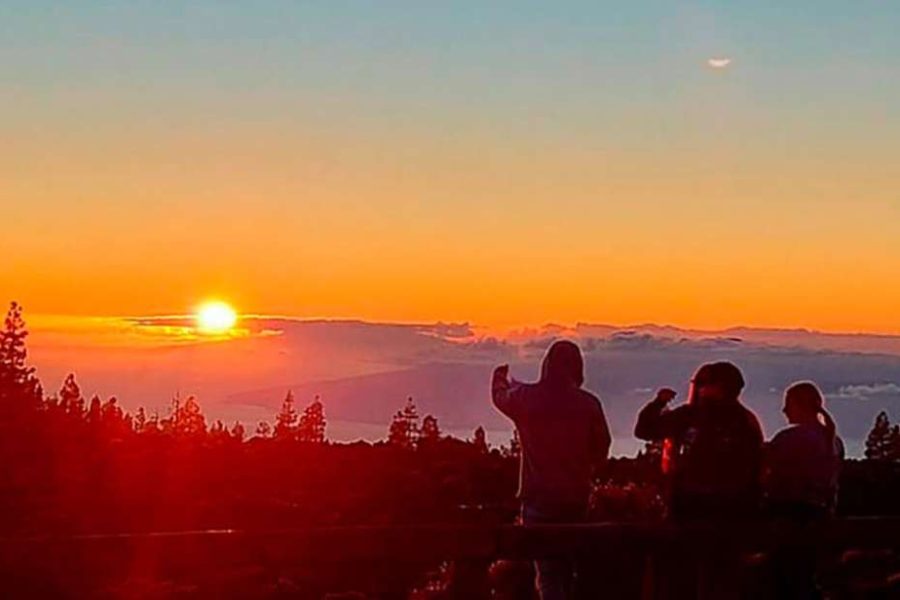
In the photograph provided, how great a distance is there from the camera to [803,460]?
28.2 feet

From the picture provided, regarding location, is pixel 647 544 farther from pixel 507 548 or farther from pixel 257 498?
pixel 257 498

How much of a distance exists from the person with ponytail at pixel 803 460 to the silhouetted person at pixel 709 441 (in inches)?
18.4

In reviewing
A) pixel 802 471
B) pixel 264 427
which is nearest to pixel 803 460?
pixel 802 471

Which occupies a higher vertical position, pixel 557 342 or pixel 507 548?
pixel 557 342

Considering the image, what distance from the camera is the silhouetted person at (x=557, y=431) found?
8336 mm

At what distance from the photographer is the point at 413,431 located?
207 ft

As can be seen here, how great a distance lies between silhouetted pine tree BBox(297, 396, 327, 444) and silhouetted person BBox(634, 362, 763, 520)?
68.8m

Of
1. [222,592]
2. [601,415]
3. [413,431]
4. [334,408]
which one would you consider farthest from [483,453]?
[334,408]

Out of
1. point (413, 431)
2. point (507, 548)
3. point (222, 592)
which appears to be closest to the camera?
point (507, 548)

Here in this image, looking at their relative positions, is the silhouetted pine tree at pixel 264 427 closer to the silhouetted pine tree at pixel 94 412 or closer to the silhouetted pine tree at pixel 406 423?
the silhouetted pine tree at pixel 406 423

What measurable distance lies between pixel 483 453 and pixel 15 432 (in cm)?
1195

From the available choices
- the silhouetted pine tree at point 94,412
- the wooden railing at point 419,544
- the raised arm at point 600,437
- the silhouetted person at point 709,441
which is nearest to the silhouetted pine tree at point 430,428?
the silhouetted pine tree at point 94,412

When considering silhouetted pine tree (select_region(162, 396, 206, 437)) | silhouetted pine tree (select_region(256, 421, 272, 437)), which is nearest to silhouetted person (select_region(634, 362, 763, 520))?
silhouetted pine tree (select_region(256, 421, 272, 437))

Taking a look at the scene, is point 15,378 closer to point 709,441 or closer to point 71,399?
point 71,399
